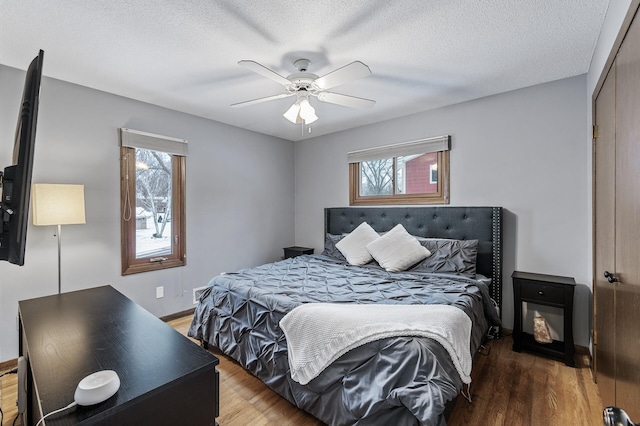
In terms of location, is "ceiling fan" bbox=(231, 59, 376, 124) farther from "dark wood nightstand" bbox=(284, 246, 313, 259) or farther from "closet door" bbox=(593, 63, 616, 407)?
"dark wood nightstand" bbox=(284, 246, 313, 259)

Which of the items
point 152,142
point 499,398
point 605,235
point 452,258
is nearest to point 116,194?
point 152,142

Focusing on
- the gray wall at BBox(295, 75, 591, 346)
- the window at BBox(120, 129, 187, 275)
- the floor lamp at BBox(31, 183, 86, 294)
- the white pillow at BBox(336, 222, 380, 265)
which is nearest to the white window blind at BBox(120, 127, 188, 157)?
the window at BBox(120, 129, 187, 275)

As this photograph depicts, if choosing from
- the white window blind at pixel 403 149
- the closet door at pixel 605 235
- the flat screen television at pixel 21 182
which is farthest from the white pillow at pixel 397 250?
the flat screen television at pixel 21 182

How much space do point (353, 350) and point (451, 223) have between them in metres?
2.19

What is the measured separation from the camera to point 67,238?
2.75 m

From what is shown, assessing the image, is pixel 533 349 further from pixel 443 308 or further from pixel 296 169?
pixel 296 169

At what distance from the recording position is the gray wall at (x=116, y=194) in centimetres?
257

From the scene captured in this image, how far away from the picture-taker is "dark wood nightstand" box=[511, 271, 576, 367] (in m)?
2.45

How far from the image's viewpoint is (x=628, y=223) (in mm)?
1389

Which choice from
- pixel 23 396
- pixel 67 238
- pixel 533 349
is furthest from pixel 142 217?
pixel 533 349

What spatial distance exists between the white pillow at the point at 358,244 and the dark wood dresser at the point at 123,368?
7.70ft

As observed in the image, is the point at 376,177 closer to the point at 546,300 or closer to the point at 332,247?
the point at 332,247

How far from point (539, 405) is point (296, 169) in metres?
4.14

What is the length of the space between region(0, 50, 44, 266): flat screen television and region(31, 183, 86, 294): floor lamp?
143cm
